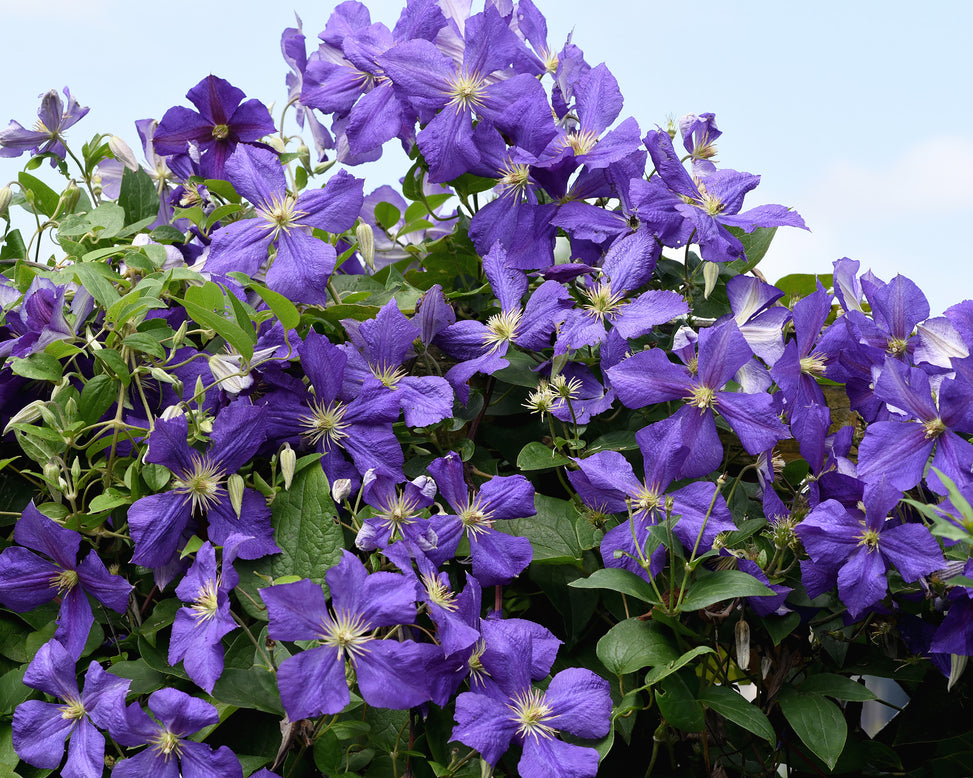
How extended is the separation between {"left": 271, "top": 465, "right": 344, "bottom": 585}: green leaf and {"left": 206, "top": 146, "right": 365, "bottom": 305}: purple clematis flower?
0.21 meters

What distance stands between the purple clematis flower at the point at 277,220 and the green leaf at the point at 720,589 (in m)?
0.49

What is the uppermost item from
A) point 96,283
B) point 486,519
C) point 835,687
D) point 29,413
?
point 96,283

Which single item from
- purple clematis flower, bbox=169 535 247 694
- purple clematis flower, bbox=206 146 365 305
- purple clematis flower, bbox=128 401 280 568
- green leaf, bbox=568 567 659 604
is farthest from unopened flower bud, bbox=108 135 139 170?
green leaf, bbox=568 567 659 604

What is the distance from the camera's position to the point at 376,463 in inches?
36.9

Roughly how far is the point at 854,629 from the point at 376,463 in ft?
1.91

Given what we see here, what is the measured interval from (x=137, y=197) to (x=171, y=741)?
80 cm

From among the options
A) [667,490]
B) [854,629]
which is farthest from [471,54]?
[854,629]

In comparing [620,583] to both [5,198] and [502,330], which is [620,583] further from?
[5,198]

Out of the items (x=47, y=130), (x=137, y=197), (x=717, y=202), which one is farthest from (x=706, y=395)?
(x=47, y=130)

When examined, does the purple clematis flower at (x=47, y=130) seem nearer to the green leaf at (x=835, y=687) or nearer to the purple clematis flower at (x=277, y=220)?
the purple clematis flower at (x=277, y=220)

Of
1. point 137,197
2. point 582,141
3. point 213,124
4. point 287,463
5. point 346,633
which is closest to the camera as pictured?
point 346,633

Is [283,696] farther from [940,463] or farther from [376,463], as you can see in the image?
[940,463]

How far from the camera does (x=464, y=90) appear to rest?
1.06 m

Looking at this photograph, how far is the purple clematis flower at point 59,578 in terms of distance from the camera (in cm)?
93
